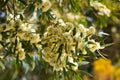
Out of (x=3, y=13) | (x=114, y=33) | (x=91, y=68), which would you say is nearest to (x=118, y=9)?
(x=3, y=13)

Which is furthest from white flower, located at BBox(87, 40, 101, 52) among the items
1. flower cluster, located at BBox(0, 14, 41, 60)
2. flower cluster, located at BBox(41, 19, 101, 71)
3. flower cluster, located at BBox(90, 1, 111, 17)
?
flower cluster, located at BBox(90, 1, 111, 17)

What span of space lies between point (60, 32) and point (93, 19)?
0.93 metres

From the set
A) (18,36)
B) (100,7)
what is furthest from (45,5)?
(100,7)

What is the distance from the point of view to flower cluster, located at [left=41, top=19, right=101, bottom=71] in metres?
1.92

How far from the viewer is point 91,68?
6098 millimetres

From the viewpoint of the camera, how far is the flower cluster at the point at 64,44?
1925 mm

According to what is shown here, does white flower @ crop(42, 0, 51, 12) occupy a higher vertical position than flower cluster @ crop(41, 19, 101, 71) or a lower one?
higher

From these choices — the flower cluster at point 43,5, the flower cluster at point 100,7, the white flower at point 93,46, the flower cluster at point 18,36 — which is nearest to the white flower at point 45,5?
the flower cluster at point 43,5

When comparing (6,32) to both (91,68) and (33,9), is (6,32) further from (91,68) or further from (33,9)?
(91,68)

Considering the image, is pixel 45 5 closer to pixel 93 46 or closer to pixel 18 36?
pixel 18 36

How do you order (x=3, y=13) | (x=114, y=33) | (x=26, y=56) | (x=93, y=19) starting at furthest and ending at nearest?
(x=114, y=33) < (x=93, y=19) < (x=3, y=13) < (x=26, y=56)

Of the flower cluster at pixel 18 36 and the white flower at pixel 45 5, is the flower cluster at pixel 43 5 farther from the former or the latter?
the flower cluster at pixel 18 36

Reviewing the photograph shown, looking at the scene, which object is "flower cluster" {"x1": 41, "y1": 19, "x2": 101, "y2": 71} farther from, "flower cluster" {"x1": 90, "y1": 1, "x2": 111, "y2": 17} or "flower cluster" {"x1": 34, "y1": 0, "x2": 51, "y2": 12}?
"flower cluster" {"x1": 90, "y1": 1, "x2": 111, "y2": 17}

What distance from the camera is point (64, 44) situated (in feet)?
6.30
